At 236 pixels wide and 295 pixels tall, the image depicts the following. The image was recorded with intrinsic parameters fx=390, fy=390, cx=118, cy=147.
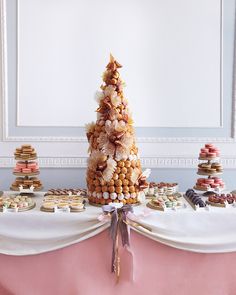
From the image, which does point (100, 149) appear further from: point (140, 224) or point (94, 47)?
point (94, 47)

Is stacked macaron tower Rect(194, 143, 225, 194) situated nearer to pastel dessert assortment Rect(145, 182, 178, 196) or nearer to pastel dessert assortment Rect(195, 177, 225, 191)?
pastel dessert assortment Rect(195, 177, 225, 191)

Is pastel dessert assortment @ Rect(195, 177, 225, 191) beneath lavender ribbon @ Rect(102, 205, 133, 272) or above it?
above

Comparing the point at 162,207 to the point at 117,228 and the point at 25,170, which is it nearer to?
the point at 117,228

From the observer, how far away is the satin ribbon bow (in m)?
1.75

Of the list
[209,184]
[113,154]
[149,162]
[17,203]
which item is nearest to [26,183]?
[17,203]

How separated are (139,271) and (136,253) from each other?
0.27 ft

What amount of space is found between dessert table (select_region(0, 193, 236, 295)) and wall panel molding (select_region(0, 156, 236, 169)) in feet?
2.39

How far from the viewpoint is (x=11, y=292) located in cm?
183

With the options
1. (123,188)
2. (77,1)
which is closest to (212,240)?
(123,188)

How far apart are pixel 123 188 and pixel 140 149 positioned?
664 millimetres

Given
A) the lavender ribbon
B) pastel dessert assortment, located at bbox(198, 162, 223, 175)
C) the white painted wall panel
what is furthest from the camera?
the white painted wall panel

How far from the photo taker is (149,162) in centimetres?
252

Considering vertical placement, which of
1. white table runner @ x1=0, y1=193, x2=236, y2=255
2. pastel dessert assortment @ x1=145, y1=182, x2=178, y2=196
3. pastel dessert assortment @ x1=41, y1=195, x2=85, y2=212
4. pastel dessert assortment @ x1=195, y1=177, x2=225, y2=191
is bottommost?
white table runner @ x1=0, y1=193, x2=236, y2=255

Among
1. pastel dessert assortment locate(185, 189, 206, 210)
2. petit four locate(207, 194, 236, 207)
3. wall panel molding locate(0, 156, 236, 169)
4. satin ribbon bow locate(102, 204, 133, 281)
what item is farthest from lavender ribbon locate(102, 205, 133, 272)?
wall panel molding locate(0, 156, 236, 169)
